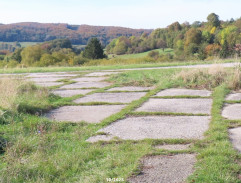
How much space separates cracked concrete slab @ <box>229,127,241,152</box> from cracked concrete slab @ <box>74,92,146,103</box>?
3104mm

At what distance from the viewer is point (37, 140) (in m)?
4.16

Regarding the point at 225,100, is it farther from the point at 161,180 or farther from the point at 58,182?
the point at 58,182

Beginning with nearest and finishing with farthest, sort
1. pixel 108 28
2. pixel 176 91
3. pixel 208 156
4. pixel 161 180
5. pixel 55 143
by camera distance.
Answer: pixel 161 180, pixel 208 156, pixel 55 143, pixel 176 91, pixel 108 28

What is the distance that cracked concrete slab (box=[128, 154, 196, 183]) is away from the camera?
2.82 metres

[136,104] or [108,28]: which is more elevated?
[108,28]

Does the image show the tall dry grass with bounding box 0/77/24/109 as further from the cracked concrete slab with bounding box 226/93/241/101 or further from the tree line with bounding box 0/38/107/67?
the tree line with bounding box 0/38/107/67

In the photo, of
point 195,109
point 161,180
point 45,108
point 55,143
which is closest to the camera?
point 161,180

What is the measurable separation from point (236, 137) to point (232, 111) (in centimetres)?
172

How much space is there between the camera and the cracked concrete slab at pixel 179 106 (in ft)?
19.2

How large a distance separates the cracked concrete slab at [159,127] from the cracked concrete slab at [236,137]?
1.23 ft

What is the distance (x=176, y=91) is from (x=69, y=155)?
518cm

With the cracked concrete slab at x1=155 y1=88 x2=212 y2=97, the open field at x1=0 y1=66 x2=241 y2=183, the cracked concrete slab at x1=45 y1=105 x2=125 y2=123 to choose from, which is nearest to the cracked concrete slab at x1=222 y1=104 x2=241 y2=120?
the open field at x1=0 y1=66 x2=241 y2=183

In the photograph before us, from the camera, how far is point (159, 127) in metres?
4.71

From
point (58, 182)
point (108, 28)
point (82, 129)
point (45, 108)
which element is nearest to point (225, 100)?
point (82, 129)
